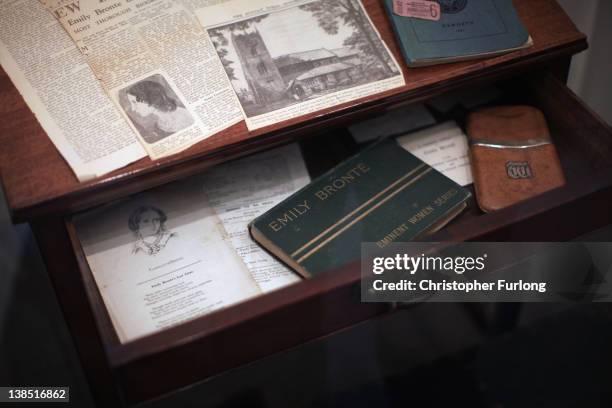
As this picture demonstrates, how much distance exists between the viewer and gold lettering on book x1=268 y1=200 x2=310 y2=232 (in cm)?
91

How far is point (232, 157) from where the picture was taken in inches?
34.2

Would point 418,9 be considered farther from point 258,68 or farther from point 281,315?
point 281,315

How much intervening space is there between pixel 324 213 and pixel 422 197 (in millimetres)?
139

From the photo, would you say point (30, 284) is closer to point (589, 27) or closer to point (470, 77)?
point (470, 77)

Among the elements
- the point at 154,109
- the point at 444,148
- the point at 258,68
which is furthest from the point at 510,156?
the point at 154,109

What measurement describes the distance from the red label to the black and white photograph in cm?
34

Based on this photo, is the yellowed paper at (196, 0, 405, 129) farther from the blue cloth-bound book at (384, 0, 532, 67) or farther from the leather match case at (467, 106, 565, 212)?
the leather match case at (467, 106, 565, 212)

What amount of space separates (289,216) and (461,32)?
0.36 meters

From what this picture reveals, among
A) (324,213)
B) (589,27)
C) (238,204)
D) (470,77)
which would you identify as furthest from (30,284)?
(589,27)

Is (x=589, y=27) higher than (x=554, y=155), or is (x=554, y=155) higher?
(x=589, y=27)

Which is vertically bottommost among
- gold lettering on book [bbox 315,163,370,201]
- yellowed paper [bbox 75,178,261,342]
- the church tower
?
yellowed paper [bbox 75,178,261,342]

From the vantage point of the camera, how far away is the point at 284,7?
3.16 feet

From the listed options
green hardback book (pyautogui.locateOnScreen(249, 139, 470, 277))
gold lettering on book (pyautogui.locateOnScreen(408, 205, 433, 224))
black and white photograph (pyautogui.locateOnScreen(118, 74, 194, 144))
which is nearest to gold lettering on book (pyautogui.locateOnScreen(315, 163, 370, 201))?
green hardback book (pyautogui.locateOnScreen(249, 139, 470, 277))

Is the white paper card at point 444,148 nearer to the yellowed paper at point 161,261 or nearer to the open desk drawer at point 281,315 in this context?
the open desk drawer at point 281,315
